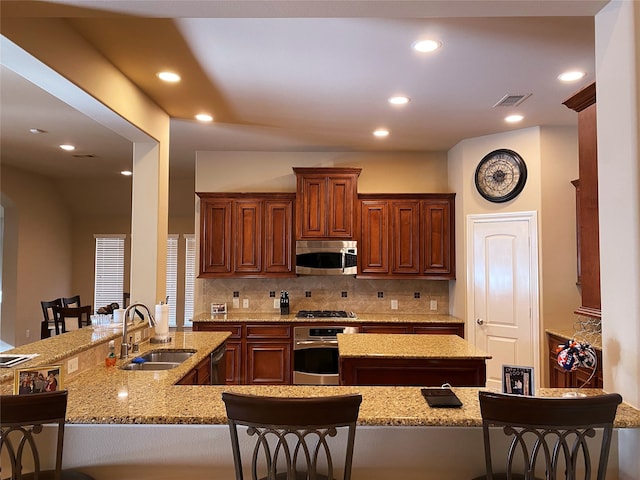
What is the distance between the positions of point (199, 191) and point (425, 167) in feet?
9.70

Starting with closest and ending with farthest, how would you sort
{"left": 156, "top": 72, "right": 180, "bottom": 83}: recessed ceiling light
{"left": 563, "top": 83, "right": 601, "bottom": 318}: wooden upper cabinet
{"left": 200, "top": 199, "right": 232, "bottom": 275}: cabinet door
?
{"left": 563, "top": 83, "right": 601, "bottom": 318}: wooden upper cabinet
{"left": 156, "top": 72, "right": 180, "bottom": 83}: recessed ceiling light
{"left": 200, "top": 199, "right": 232, "bottom": 275}: cabinet door

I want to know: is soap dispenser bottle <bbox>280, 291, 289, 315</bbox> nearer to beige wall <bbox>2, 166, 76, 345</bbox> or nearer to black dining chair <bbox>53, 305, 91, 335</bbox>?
black dining chair <bbox>53, 305, 91, 335</bbox>

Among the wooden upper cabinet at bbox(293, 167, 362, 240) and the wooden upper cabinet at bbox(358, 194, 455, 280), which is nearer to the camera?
the wooden upper cabinet at bbox(293, 167, 362, 240)

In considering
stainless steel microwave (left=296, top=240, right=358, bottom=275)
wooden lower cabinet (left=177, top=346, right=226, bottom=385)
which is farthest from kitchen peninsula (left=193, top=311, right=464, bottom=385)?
wooden lower cabinet (left=177, top=346, right=226, bottom=385)

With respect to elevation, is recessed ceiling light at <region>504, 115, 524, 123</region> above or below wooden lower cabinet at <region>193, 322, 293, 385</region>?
above

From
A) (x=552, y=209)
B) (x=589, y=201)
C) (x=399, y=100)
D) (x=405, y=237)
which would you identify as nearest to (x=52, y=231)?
(x=405, y=237)

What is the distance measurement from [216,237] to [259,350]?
1.47 meters

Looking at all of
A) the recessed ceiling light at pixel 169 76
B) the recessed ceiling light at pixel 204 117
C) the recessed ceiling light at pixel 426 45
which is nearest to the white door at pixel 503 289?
the recessed ceiling light at pixel 426 45

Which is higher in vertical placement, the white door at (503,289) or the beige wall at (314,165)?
the beige wall at (314,165)

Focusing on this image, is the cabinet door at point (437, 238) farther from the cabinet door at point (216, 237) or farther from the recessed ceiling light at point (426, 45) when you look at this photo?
the recessed ceiling light at point (426, 45)

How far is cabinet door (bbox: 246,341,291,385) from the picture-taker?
4953mm

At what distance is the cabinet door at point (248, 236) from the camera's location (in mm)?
5301

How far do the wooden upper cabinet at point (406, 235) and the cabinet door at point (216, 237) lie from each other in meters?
1.64

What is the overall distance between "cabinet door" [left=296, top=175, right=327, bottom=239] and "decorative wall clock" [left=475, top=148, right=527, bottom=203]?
1804mm
